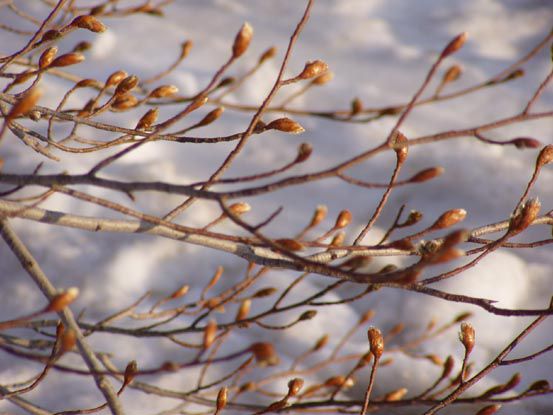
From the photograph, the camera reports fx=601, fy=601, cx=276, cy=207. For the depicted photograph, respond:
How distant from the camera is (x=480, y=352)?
1.69 metres

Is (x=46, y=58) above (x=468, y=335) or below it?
above

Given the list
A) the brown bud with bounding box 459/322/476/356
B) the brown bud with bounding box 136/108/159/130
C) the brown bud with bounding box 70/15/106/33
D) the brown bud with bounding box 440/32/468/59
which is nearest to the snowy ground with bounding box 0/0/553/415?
the brown bud with bounding box 459/322/476/356

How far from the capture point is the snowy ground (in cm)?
173

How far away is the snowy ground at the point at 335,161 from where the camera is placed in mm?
1729

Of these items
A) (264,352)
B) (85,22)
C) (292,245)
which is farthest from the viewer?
(85,22)

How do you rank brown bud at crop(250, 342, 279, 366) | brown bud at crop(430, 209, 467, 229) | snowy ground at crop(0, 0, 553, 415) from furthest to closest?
1. snowy ground at crop(0, 0, 553, 415)
2. brown bud at crop(430, 209, 467, 229)
3. brown bud at crop(250, 342, 279, 366)

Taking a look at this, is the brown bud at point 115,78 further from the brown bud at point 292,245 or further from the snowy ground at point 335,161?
the snowy ground at point 335,161

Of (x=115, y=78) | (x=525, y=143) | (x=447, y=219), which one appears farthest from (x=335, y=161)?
(x=525, y=143)

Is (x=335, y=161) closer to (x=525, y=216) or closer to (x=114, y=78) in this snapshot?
(x=114, y=78)

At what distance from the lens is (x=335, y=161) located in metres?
2.41

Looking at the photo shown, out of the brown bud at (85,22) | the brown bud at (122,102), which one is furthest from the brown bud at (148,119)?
the brown bud at (85,22)

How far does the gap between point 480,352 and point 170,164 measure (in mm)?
1292

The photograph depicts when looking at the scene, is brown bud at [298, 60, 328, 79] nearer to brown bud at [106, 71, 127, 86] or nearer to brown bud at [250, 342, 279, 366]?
brown bud at [106, 71, 127, 86]

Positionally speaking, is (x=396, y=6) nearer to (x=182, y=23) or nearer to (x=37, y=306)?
(x=182, y=23)
